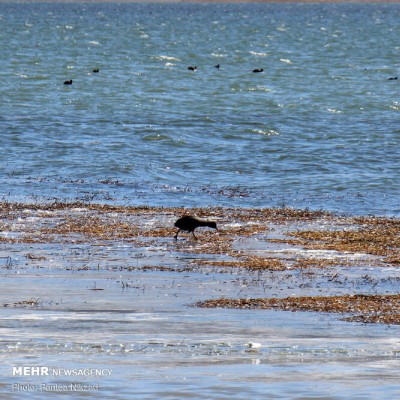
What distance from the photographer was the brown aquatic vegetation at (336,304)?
49.4ft

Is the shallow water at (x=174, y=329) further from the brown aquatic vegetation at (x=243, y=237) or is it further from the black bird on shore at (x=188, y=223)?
the black bird on shore at (x=188, y=223)

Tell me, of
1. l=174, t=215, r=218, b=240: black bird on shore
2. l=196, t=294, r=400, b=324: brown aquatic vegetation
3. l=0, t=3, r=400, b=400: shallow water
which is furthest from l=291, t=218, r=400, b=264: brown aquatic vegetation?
l=196, t=294, r=400, b=324: brown aquatic vegetation

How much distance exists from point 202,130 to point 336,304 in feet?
82.9

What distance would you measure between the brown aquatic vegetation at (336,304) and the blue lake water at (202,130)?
9.58 m

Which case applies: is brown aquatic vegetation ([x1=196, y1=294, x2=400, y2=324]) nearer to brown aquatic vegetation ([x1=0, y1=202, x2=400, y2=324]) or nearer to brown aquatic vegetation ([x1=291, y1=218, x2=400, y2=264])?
brown aquatic vegetation ([x1=0, y1=202, x2=400, y2=324])

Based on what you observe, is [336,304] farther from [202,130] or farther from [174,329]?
[202,130]

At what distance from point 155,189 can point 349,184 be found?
15.3 ft

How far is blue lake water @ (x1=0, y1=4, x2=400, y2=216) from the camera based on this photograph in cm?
2820

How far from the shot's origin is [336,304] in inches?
613

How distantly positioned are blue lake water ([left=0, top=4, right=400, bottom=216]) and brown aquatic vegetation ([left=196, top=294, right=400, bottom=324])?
31.4 feet

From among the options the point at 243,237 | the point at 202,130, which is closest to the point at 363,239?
the point at 243,237

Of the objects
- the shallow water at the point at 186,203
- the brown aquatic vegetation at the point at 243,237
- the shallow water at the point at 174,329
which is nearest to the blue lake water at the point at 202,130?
the shallow water at the point at 186,203

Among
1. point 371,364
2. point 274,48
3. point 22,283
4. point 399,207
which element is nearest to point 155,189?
point 399,207

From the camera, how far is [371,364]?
1241cm
